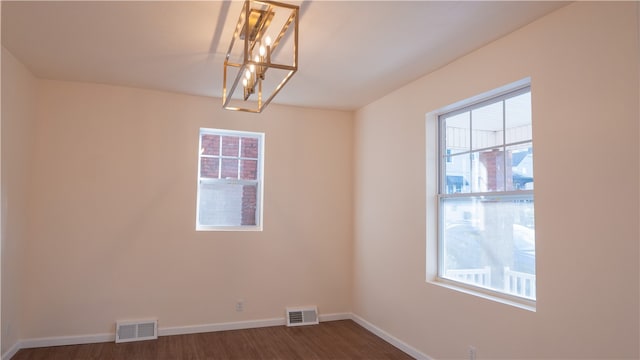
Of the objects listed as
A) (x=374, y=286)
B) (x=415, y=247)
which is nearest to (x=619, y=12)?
(x=415, y=247)

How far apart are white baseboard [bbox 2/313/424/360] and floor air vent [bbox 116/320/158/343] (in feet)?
0.27

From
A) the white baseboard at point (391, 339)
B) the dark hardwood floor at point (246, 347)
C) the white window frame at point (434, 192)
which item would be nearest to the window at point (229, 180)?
the dark hardwood floor at point (246, 347)

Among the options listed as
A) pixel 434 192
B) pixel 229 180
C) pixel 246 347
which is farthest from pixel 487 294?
pixel 229 180

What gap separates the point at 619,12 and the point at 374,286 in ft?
11.2

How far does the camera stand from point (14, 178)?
3783 mm

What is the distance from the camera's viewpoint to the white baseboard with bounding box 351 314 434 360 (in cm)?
389

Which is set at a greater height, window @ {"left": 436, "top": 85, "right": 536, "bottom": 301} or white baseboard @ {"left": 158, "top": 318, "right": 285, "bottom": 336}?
window @ {"left": 436, "top": 85, "right": 536, "bottom": 301}

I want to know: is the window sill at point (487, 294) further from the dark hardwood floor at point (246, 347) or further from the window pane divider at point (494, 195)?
the dark hardwood floor at point (246, 347)

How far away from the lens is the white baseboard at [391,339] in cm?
389

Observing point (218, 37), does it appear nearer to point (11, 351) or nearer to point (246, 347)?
point (246, 347)

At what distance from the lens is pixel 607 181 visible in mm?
2326

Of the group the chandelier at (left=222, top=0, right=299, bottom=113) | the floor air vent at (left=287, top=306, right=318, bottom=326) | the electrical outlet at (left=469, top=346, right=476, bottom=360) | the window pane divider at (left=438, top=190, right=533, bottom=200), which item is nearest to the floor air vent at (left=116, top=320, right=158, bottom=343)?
the floor air vent at (left=287, top=306, right=318, bottom=326)

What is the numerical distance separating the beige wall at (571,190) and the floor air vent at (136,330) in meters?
2.74

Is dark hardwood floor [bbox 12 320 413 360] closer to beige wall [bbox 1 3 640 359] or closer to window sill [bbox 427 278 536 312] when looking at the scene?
beige wall [bbox 1 3 640 359]
